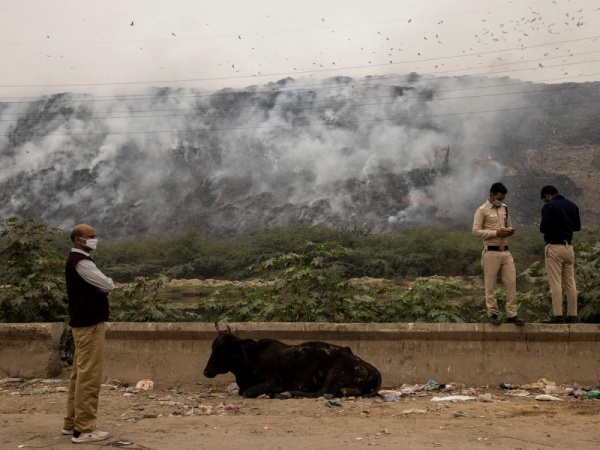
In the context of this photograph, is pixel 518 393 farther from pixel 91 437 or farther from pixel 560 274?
pixel 91 437

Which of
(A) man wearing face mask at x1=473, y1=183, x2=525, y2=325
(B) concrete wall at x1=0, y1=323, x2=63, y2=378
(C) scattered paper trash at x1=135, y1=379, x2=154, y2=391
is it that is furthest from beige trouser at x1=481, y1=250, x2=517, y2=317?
(B) concrete wall at x1=0, y1=323, x2=63, y2=378

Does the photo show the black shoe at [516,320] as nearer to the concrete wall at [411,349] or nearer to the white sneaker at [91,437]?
the concrete wall at [411,349]

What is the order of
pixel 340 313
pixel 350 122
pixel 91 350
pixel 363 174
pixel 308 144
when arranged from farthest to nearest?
pixel 350 122, pixel 308 144, pixel 363 174, pixel 340 313, pixel 91 350

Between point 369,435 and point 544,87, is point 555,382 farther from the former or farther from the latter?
point 544,87

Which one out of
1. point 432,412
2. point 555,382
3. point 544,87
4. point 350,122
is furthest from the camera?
point 544,87

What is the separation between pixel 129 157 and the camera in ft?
162

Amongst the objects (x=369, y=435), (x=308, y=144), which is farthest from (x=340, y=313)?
(x=308, y=144)

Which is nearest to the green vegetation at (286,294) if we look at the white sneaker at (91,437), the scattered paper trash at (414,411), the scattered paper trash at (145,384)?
the scattered paper trash at (145,384)

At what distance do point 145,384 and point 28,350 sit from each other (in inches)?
56.3

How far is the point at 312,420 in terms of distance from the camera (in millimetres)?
5895

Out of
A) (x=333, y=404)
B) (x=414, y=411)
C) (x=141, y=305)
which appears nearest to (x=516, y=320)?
(x=414, y=411)

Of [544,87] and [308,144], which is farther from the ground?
[544,87]

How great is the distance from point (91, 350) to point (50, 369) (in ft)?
10.4

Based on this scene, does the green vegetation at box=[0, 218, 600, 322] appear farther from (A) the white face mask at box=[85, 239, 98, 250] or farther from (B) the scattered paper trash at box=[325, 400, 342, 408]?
→ (A) the white face mask at box=[85, 239, 98, 250]
